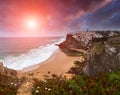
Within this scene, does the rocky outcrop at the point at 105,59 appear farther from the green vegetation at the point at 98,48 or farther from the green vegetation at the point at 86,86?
the green vegetation at the point at 86,86

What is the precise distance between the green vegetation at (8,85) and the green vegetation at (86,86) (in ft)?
3.95

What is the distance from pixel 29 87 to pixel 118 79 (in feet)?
18.0

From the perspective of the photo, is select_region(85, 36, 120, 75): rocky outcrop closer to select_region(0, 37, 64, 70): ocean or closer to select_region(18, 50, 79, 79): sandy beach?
select_region(18, 50, 79, 79): sandy beach

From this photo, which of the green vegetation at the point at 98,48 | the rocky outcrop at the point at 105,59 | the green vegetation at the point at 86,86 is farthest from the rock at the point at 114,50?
the green vegetation at the point at 86,86

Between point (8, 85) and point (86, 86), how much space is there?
15.6ft

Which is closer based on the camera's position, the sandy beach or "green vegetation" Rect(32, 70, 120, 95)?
"green vegetation" Rect(32, 70, 120, 95)

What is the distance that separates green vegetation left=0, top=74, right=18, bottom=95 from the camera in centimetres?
1148

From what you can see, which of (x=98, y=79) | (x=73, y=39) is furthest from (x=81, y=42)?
(x=98, y=79)

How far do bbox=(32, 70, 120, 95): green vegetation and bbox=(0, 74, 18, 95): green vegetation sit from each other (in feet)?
3.95

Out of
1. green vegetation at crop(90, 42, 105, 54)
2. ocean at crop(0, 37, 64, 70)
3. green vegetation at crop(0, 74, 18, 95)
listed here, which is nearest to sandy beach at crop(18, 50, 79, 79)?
ocean at crop(0, 37, 64, 70)

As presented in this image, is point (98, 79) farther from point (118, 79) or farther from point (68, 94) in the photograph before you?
point (68, 94)

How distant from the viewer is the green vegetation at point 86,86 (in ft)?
36.4

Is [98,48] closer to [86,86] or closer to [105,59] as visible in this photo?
[105,59]

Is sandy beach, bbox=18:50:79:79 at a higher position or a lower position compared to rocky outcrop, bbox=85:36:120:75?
lower
